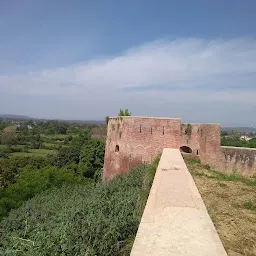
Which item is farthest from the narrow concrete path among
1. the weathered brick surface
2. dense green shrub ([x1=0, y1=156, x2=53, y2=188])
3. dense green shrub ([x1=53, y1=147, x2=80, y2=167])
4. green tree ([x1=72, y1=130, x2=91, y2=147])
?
green tree ([x1=72, y1=130, x2=91, y2=147])

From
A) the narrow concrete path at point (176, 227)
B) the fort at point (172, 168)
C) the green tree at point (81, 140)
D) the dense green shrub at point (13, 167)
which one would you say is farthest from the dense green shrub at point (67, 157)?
the narrow concrete path at point (176, 227)

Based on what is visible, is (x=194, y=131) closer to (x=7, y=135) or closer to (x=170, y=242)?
(x=170, y=242)

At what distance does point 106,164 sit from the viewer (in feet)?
47.8

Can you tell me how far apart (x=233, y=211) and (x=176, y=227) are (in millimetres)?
1699

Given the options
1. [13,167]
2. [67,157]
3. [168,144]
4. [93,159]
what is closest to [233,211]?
[168,144]

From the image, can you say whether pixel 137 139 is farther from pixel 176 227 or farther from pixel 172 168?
pixel 176 227

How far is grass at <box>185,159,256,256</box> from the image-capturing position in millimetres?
3307

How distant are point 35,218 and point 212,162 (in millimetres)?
6556

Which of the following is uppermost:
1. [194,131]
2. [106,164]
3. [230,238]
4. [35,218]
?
[194,131]

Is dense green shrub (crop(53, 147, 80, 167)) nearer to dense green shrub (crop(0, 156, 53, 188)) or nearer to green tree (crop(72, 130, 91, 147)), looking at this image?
dense green shrub (crop(0, 156, 53, 188))

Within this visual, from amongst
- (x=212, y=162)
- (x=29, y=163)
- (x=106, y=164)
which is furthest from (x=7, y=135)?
(x=212, y=162)

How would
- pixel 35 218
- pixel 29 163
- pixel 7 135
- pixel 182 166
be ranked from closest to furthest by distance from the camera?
pixel 182 166, pixel 35 218, pixel 29 163, pixel 7 135

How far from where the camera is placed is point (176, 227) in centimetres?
322

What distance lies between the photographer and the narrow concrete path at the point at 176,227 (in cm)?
266
